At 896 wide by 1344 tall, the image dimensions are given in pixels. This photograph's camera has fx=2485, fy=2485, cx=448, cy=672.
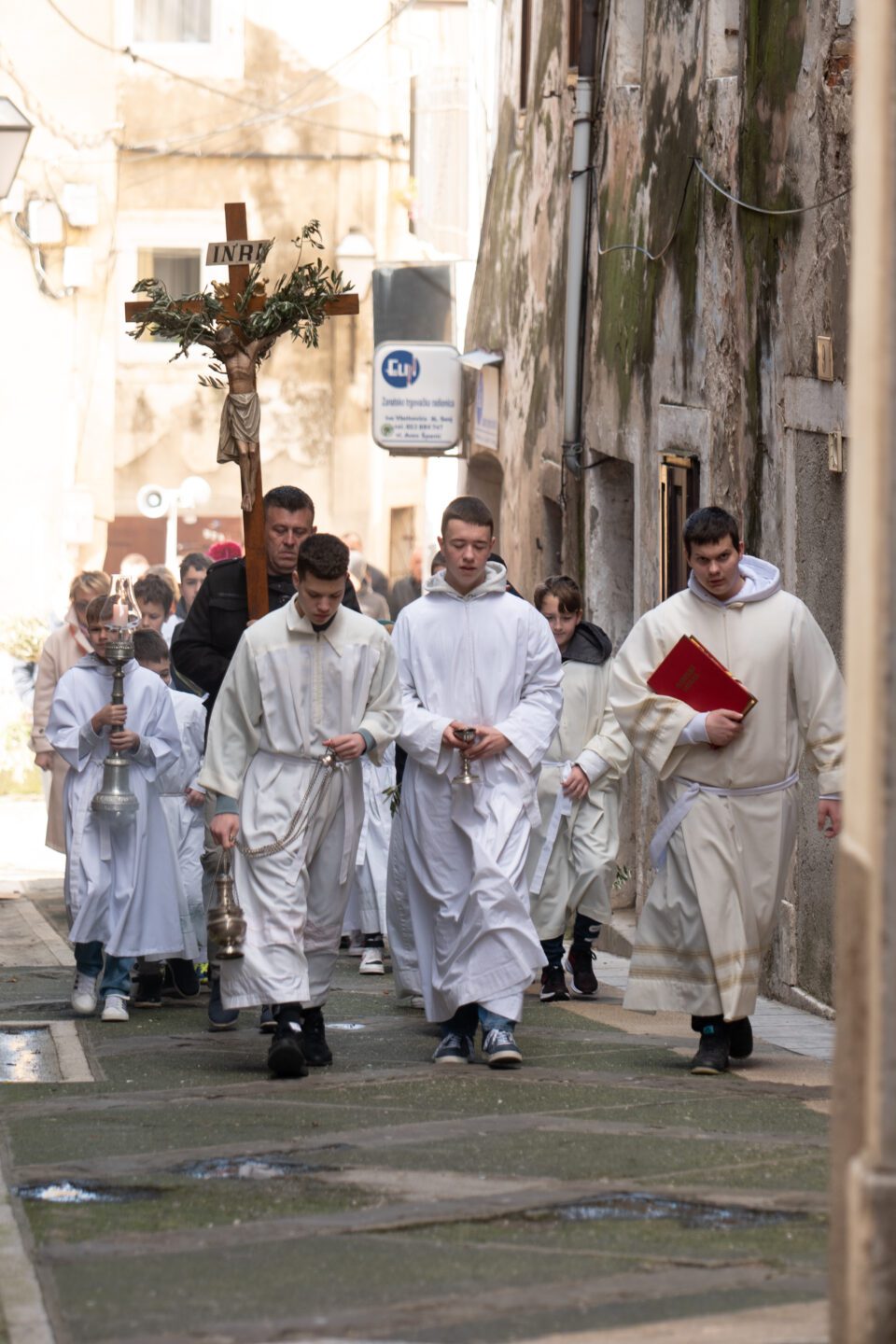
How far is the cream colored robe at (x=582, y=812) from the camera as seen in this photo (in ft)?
33.8

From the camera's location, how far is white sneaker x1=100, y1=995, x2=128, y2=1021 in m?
9.34

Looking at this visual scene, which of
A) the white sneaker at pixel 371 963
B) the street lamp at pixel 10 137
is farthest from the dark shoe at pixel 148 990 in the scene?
the street lamp at pixel 10 137

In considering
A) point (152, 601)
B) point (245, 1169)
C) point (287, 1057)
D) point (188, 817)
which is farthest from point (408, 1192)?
point (152, 601)

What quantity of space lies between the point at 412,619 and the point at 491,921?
1135 mm

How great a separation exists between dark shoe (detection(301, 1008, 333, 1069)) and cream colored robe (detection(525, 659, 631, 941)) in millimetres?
2262

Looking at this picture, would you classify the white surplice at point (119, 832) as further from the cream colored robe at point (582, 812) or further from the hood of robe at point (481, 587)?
the cream colored robe at point (582, 812)

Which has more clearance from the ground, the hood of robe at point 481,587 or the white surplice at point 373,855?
the hood of robe at point 481,587

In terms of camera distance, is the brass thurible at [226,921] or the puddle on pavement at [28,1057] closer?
the brass thurible at [226,921]

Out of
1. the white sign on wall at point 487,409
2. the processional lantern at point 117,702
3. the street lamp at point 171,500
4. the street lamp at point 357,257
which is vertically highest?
the street lamp at point 357,257

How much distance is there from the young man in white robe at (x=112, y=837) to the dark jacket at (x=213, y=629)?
30 cm

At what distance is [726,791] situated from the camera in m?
8.18

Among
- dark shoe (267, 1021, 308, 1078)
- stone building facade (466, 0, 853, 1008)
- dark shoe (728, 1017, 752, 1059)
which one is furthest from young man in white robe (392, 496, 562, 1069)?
stone building facade (466, 0, 853, 1008)

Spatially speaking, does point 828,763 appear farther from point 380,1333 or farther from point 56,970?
point 56,970

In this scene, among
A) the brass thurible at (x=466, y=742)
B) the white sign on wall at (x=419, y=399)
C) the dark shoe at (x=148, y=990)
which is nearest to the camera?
the brass thurible at (x=466, y=742)
